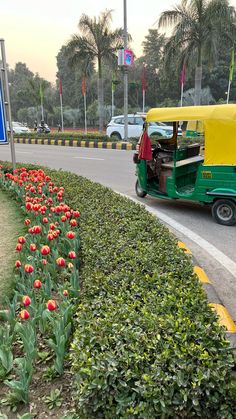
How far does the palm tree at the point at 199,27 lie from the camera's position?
16.3m

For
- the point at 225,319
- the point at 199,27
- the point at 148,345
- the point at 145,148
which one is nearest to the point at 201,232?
the point at 145,148

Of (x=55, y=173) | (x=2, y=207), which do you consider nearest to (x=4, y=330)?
(x=2, y=207)

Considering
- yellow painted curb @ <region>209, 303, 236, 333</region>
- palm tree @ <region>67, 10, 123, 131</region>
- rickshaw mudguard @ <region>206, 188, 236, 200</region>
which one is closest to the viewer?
yellow painted curb @ <region>209, 303, 236, 333</region>

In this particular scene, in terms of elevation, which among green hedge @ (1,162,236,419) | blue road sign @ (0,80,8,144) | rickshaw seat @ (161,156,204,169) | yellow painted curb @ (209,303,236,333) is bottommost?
yellow painted curb @ (209,303,236,333)

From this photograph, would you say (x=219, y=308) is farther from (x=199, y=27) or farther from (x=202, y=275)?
(x=199, y=27)

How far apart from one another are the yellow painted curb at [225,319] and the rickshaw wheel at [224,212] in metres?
2.63

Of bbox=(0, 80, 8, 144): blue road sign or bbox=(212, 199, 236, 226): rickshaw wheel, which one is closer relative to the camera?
bbox=(212, 199, 236, 226): rickshaw wheel

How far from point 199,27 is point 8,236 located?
15.8 m

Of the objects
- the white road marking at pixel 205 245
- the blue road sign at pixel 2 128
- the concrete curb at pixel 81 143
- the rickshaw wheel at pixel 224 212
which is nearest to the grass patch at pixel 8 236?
the blue road sign at pixel 2 128

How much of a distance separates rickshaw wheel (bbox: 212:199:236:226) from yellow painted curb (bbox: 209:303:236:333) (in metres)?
2.63

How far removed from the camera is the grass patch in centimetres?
342

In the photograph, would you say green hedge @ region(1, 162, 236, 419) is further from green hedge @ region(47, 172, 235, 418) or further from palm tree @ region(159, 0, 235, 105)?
palm tree @ region(159, 0, 235, 105)

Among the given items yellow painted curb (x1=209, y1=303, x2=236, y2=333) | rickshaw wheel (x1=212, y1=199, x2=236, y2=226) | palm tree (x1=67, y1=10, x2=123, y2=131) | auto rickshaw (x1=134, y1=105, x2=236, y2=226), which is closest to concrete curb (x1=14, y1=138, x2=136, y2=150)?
palm tree (x1=67, y1=10, x2=123, y2=131)

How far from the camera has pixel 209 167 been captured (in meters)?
5.51
